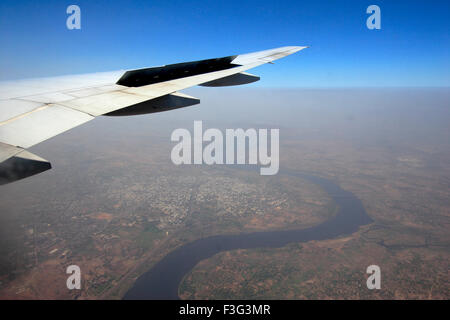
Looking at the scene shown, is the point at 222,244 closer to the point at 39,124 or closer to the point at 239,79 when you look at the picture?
the point at 239,79

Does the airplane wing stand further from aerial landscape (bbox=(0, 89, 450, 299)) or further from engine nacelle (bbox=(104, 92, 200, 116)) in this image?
aerial landscape (bbox=(0, 89, 450, 299))

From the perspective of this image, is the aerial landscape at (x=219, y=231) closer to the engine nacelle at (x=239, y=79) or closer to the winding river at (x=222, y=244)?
the winding river at (x=222, y=244)

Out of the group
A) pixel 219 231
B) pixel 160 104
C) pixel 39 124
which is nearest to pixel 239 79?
pixel 160 104

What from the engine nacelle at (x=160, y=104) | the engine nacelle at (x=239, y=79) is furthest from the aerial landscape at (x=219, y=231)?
the engine nacelle at (x=160, y=104)

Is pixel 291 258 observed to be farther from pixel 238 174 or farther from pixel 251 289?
pixel 238 174

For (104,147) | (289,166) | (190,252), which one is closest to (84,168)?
(104,147)

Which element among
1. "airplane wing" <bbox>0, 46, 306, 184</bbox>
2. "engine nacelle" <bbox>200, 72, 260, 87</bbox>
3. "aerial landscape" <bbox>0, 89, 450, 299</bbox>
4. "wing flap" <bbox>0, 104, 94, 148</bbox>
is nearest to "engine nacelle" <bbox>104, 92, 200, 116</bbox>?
"airplane wing" <bbox>0, 46, 306, 184</bbox>
